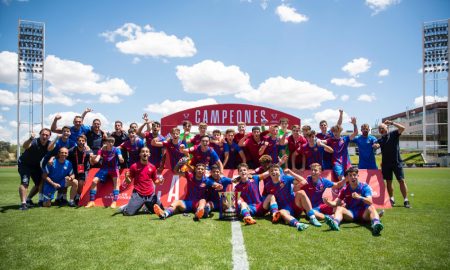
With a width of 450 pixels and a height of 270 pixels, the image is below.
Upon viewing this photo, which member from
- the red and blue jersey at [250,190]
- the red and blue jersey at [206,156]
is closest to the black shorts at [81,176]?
the red and blue jersey at [206,156]

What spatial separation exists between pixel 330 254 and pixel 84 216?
5064 mm

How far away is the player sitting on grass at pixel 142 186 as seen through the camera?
6418 mm

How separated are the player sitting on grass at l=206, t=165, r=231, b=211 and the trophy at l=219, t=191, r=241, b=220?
270 mm

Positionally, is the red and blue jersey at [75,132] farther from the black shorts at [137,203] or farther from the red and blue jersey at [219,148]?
the red and blue jersey at [219,148]

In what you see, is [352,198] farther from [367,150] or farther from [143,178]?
[143,178]

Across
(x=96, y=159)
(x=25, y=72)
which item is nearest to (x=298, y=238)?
(x=96, y=159)

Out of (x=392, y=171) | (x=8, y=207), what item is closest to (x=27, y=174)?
(x=8, y=207)

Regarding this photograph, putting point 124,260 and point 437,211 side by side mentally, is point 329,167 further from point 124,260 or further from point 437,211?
point 124,260

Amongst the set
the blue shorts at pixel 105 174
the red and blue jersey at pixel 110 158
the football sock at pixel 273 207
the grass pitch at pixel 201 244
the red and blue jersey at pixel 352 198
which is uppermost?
the red and blue jersey at pixel 110 158

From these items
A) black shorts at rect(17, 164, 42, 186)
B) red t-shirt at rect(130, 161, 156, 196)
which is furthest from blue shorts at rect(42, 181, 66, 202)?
red t-shirt at rect(130, 161, 156, 196)

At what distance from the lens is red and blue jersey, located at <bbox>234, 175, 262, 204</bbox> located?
6262 mm

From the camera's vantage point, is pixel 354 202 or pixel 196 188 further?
pixel 196 188

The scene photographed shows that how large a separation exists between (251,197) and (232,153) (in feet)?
6.67

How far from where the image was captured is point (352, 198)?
18.5 ft
